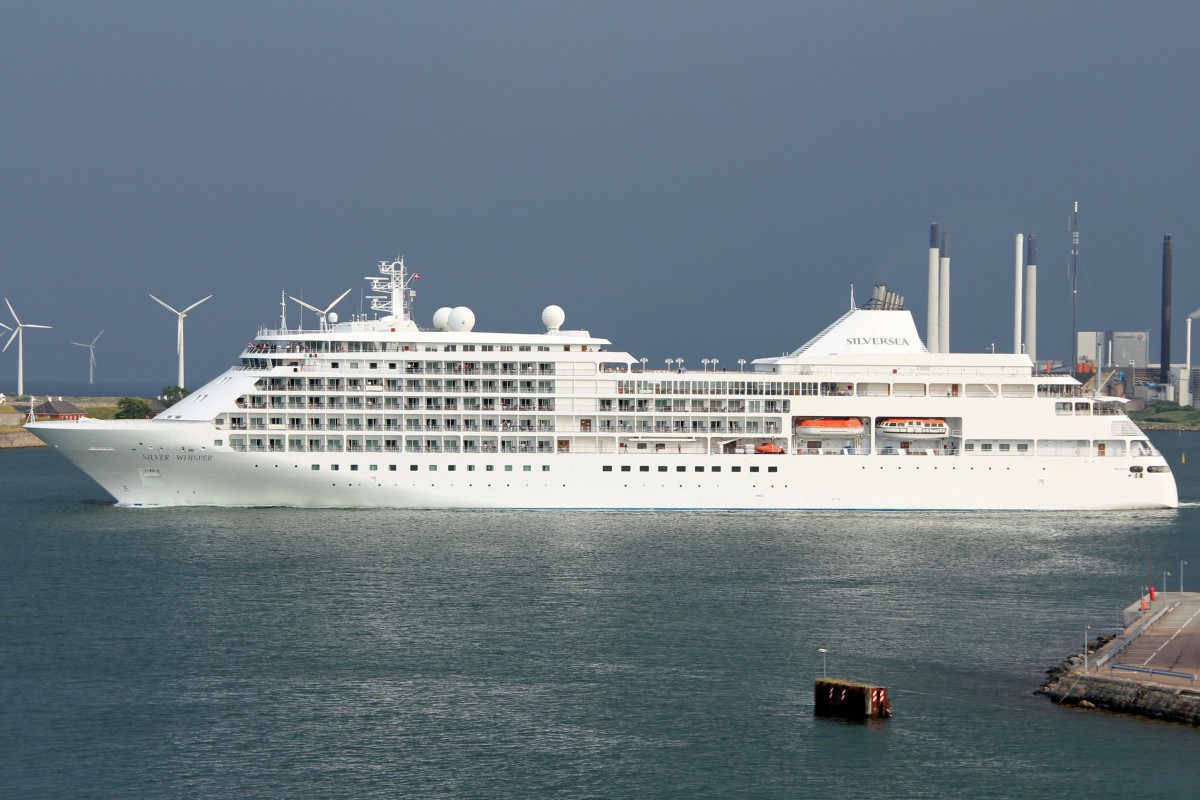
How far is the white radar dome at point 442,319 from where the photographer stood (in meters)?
60.1

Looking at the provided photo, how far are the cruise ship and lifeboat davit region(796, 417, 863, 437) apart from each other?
83 millimetres

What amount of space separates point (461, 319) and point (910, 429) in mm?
19803

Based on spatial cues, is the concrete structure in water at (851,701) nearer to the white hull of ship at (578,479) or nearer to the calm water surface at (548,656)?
the calm water surface at (548,656)

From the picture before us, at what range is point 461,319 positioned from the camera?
5956 centimetres

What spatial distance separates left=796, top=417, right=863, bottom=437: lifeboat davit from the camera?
5872 cm

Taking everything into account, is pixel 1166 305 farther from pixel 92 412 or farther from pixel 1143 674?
pixel 1143 674

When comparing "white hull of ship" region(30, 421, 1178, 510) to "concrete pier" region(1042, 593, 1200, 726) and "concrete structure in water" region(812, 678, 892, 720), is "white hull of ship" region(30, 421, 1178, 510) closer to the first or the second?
"concrete pier" region(1042, 593, 1200, 726)

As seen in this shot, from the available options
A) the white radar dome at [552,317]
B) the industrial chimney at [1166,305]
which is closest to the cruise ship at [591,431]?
the white radar dome at [552,317]

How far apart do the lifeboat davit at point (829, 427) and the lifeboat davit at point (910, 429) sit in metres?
1.05

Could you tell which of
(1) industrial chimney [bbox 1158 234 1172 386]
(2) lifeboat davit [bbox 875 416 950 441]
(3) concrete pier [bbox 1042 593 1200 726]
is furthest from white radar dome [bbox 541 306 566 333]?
(1) industrial chimney [bbox 1158 234 1172 386]

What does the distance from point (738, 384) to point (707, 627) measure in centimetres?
2385

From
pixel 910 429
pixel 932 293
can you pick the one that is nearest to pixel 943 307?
pixel 932 293

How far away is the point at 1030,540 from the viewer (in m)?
52.0

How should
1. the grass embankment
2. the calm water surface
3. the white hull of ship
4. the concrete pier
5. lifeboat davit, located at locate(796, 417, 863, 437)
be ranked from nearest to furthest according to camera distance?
the calm water surface < the concrete pier < the white hull of ship < lifeboat davit, located at locate(796, 417, 863, 437) < the grass embankment
